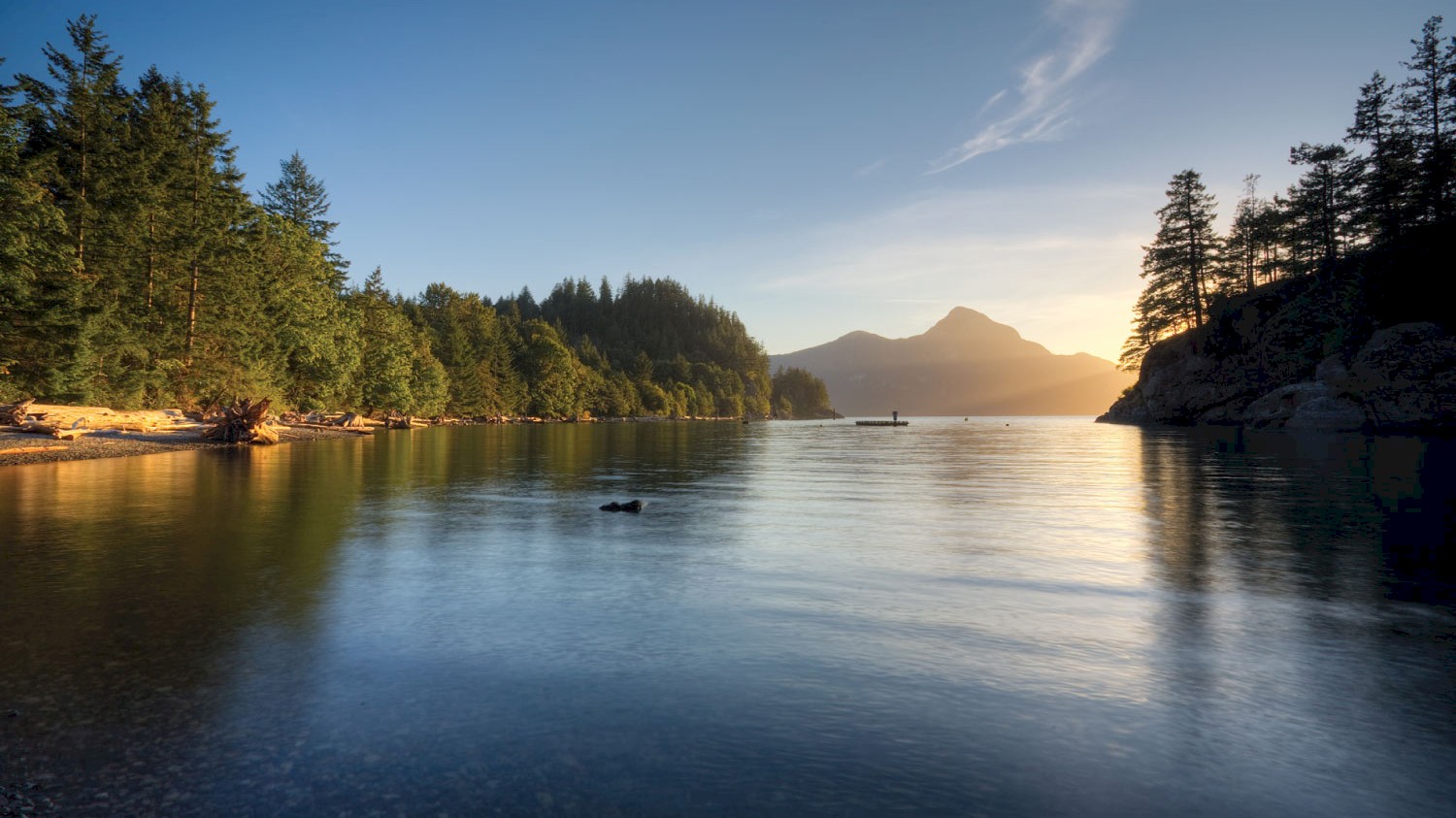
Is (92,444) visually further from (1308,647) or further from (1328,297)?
(1328,297)

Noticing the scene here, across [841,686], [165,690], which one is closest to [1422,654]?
[841,686]

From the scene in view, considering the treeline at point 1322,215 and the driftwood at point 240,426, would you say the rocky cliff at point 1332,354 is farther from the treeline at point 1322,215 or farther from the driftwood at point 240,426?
the driftwood at point 240,426

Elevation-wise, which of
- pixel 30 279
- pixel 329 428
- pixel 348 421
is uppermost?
pixel 30 279

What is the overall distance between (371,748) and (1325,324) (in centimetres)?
10276

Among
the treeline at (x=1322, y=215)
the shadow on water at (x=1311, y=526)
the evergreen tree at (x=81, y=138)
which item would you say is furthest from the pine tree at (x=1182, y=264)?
the evergreen tree at (x=81, y=138)

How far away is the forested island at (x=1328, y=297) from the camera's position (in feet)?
212

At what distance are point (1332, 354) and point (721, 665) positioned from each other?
92358 mm

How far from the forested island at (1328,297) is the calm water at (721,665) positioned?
205 ft

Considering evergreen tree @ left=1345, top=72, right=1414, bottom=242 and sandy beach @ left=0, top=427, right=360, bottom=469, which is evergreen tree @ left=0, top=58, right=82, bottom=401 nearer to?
sandy beach @ left=0, top=427, right=360, bottom=469

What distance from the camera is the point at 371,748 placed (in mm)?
5441

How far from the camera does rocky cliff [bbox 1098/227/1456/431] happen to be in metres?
62.0

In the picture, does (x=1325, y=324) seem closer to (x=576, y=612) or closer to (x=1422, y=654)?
(x=1422, y=654)

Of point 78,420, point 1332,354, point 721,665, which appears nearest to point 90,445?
point 78,420

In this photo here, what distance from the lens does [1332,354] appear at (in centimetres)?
7450
